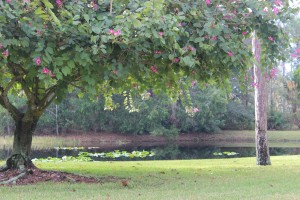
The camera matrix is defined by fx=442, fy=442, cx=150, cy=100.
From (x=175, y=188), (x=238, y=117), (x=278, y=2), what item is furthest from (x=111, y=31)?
(x=238, y=117)

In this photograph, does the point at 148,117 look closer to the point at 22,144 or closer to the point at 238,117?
the point at 238,117

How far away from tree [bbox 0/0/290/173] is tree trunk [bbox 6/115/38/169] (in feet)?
3.43

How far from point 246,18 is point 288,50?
1.55m

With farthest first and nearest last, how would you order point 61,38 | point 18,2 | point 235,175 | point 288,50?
point 235,175, point 288,50, point 61,38, point 18,2

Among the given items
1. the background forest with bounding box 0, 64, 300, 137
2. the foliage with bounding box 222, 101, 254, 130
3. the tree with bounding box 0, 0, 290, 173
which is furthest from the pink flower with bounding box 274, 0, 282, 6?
the foliage with bounding box 222, 101, 254, 130

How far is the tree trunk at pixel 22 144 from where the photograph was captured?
33.4 feet

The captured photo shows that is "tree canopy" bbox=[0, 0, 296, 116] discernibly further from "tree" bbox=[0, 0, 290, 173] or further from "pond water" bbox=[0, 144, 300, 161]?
"pond water" bbox=[0, 144, 300, 161]

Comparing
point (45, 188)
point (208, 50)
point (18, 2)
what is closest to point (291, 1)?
point (208, 50)

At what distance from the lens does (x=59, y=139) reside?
4412 cm

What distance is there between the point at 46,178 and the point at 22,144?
1.30 meters

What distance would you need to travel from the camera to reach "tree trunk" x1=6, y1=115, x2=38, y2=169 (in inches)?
401

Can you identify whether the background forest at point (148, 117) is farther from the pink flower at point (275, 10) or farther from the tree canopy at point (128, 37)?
the pink flower at point (275, 10)

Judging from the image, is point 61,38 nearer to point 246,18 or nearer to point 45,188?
point 45,188

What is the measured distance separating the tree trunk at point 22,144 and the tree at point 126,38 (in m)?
1.05
